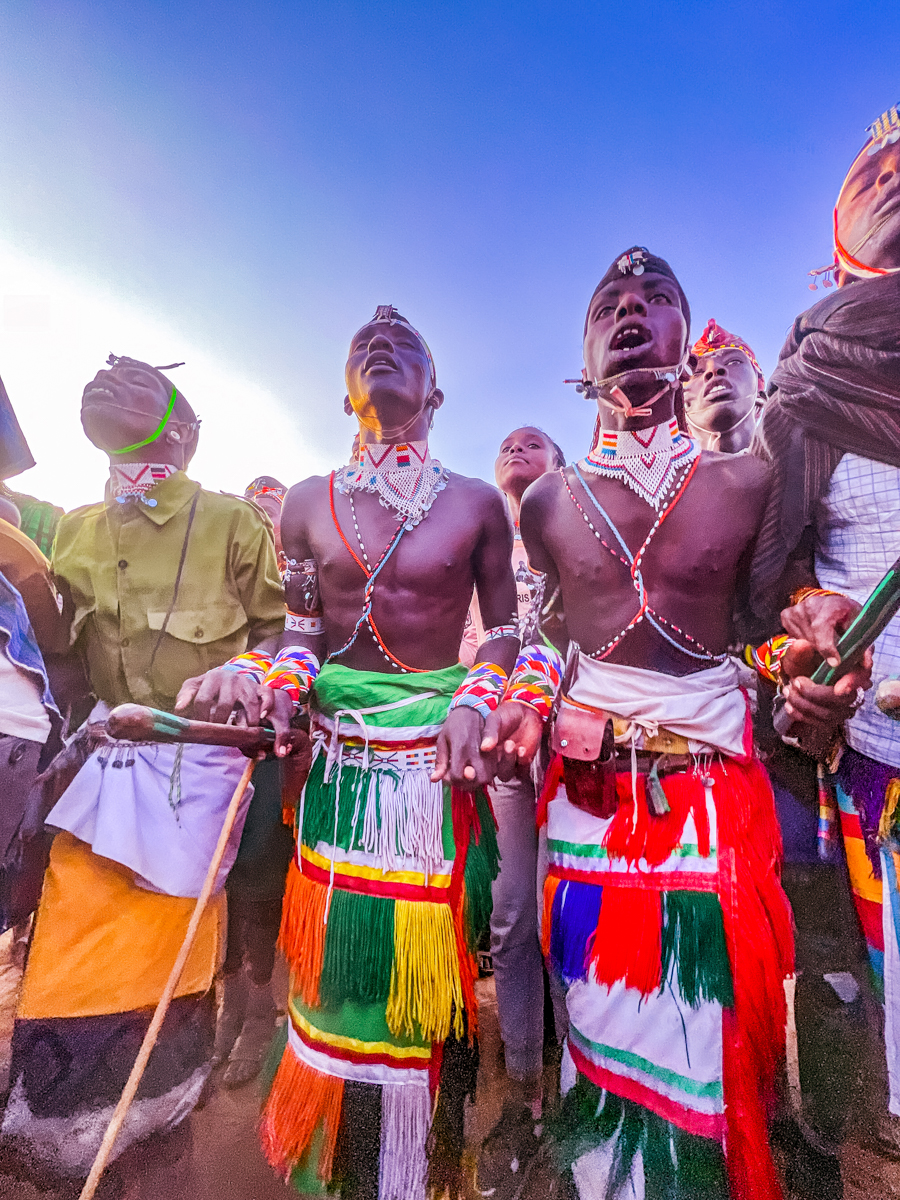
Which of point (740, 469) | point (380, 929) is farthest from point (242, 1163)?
point (740, 469)

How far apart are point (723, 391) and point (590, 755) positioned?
2.57 meters

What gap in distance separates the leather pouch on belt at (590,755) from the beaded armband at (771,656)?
0.49 metres

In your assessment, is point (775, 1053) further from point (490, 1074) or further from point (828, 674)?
point (490, 1074)

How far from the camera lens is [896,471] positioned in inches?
65.0

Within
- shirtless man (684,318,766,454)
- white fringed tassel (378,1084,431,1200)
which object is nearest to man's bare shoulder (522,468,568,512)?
white fringed tassel (378,1084,431,1200)

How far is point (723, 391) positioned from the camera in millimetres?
3340

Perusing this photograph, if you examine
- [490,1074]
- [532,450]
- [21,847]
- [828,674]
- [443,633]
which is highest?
[532,450]

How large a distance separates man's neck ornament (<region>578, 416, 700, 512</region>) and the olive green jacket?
1.34 m

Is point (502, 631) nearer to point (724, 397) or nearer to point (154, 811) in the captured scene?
point (154, 811)

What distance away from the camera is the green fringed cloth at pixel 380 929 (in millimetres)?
1649

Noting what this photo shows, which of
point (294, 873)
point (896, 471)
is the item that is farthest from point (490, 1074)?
point (896, 471)

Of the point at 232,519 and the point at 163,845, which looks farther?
the point at 232,519

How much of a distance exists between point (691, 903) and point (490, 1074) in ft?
5.81

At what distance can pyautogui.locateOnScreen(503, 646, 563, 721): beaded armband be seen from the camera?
1.64 m
